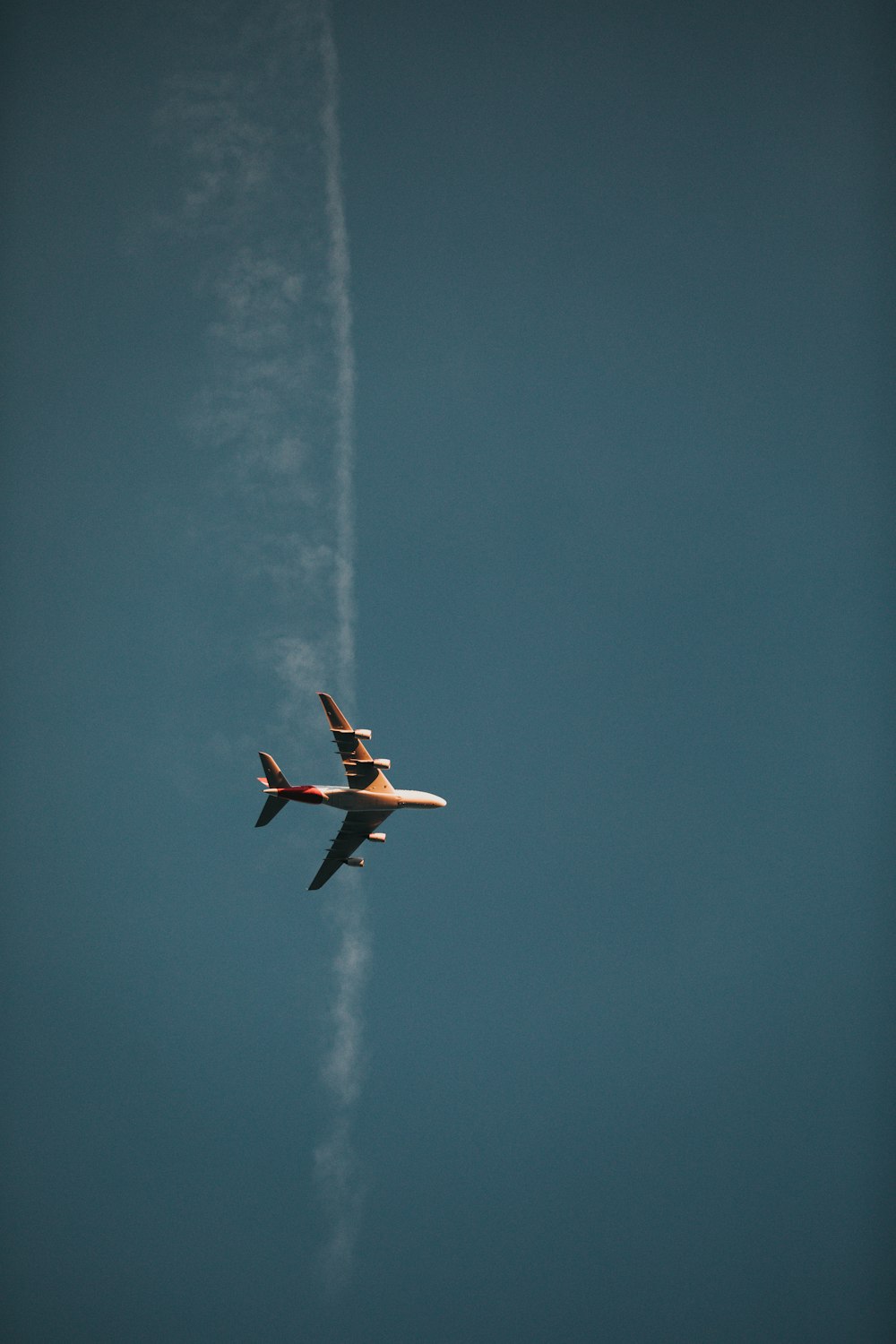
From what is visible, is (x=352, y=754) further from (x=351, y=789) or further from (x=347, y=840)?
(x=347, y=840)

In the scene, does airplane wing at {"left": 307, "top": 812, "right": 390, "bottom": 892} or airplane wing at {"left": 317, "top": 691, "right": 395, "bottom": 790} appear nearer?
airplane wing at {"left": 317, "top": 691, "right": 395, "bottom": 790}

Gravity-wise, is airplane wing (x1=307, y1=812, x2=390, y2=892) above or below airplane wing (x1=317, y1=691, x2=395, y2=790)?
below

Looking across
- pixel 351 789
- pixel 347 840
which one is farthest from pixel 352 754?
pixel 347 840

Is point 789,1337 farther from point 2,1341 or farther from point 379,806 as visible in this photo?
point 2,1341

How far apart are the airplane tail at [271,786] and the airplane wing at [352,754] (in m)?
4.55

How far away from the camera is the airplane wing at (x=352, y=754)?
65.9 m

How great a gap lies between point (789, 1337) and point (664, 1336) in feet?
31.4

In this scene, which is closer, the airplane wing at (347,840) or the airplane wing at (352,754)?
the airplane wing at (352,754)

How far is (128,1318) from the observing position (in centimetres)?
7438

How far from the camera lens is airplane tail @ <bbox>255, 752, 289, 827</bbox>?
67.2m

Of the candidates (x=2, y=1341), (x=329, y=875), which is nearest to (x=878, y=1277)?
(x=329, y=875)

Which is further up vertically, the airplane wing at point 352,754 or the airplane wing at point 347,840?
the airplane wing at point 352,754

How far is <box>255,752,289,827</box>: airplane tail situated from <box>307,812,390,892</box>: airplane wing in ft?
17.1

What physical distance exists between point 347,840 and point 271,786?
7418 millimetres
